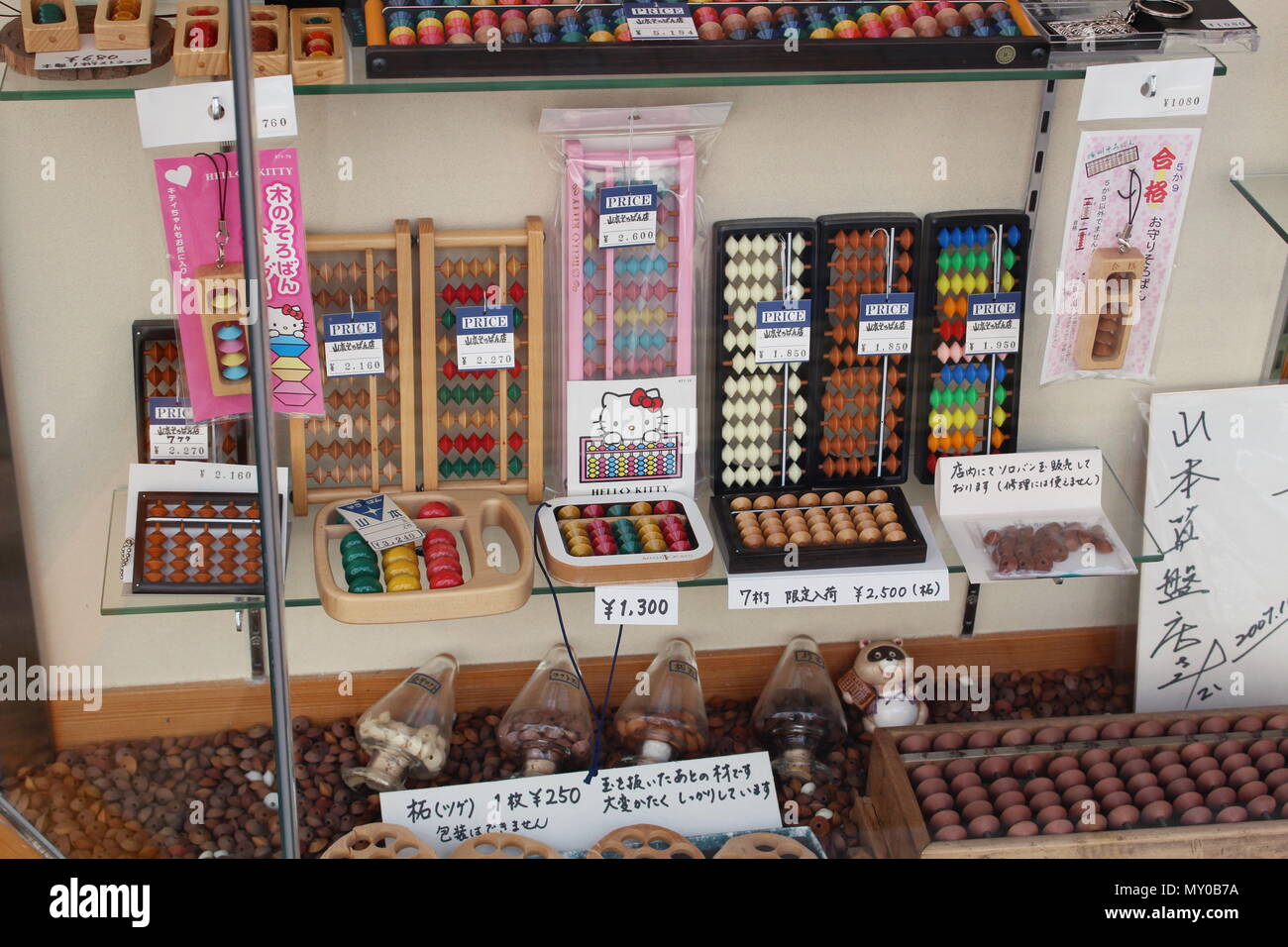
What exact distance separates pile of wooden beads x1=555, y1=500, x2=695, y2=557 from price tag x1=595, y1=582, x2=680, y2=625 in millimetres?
55

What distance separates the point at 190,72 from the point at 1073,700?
1.79 metres

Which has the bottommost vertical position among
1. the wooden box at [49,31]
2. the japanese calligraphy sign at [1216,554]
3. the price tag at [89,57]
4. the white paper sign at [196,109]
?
the japanese calligraphy sign at [1216,554]

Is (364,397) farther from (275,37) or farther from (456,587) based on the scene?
(275,37)

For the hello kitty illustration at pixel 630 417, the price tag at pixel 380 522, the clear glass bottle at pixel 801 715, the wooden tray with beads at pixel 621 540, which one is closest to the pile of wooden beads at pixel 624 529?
the wooden tray with beads at pixel 621 540

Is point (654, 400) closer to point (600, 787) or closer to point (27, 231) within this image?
point (600, 787)

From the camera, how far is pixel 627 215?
190cm

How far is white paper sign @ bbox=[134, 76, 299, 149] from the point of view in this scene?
1620mm

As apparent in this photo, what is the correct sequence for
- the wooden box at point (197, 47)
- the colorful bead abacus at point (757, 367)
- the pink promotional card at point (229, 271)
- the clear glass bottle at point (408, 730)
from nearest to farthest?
the wooden box at point (197, 47) → the pink promotional card at point (229, 271) → the colorful bead abacus at point (757, 367) → the clear glass bottle at point (408, 730)

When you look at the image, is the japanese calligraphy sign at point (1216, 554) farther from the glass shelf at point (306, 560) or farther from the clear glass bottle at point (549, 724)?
the clear glass bottle at point (549, 724)

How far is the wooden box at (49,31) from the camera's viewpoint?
161 cm

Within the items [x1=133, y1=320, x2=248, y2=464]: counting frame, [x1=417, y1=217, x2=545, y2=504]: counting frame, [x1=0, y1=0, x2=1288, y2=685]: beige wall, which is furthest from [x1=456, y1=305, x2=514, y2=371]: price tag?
[x1=133, y1=320, x2=248, y2=464]: counting frame

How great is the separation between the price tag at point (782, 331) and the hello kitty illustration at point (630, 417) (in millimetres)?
178

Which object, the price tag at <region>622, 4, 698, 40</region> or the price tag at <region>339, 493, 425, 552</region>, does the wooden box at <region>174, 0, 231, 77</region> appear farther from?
the price tag at <region>339, 493, 425, 552</region>

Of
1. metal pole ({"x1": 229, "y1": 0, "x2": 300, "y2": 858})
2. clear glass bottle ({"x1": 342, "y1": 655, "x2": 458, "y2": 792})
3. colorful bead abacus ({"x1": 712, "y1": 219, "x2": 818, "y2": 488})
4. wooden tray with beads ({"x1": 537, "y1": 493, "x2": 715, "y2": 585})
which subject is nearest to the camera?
metal pole ({"x1": 229, "y1": 0, "x2": 300, "y2": 858})
